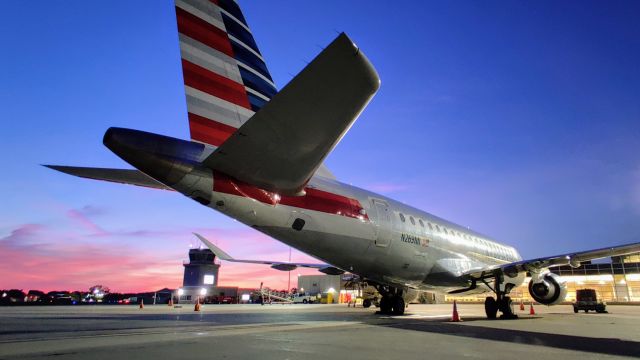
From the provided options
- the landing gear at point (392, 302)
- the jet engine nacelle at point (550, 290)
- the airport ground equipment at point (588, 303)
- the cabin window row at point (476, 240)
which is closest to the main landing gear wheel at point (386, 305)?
the landing gear at point (392, 302)

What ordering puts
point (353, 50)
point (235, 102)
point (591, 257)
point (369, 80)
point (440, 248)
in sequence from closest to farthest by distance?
point (353, 50) → point (369, 80) → point (235, 102) → point (591, 257) → point (440, 248)

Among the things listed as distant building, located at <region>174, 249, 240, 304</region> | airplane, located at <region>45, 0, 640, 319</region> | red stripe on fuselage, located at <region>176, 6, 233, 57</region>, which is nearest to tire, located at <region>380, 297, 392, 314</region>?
airplane, located at <region>45, 0, 640, 319</region>

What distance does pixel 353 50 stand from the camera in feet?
13.9

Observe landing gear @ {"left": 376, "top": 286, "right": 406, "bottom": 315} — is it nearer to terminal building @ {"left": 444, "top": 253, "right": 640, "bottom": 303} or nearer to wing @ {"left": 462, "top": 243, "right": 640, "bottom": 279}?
wing @ {"left": 462, "top": 243, "right": 640, "bottom": 279}

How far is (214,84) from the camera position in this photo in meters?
7.70

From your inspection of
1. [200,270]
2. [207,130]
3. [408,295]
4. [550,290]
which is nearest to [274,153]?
[207,130]

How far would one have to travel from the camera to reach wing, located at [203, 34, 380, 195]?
4445 millimetres

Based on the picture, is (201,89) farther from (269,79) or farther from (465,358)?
(465,358)

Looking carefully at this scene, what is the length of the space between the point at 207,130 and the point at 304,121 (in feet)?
9.87

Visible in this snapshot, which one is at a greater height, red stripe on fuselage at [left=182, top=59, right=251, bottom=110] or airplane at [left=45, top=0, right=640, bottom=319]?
red stripe on fuselage at [left=182, top=59, right=251, bottom=110]

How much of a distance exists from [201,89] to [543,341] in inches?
319

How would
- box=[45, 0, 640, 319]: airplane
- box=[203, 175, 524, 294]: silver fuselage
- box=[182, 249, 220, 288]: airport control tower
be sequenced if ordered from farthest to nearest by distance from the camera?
box=[182, 249, 220, 288]: airport control tower
box=[203, 175, 524, 294]: silver fuselage
box=[45, 0, 640, 319]: airplane

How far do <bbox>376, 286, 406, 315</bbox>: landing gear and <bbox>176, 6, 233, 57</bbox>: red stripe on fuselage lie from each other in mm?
12526

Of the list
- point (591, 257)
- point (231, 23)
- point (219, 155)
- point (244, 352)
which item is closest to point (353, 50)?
point (219, 155)
